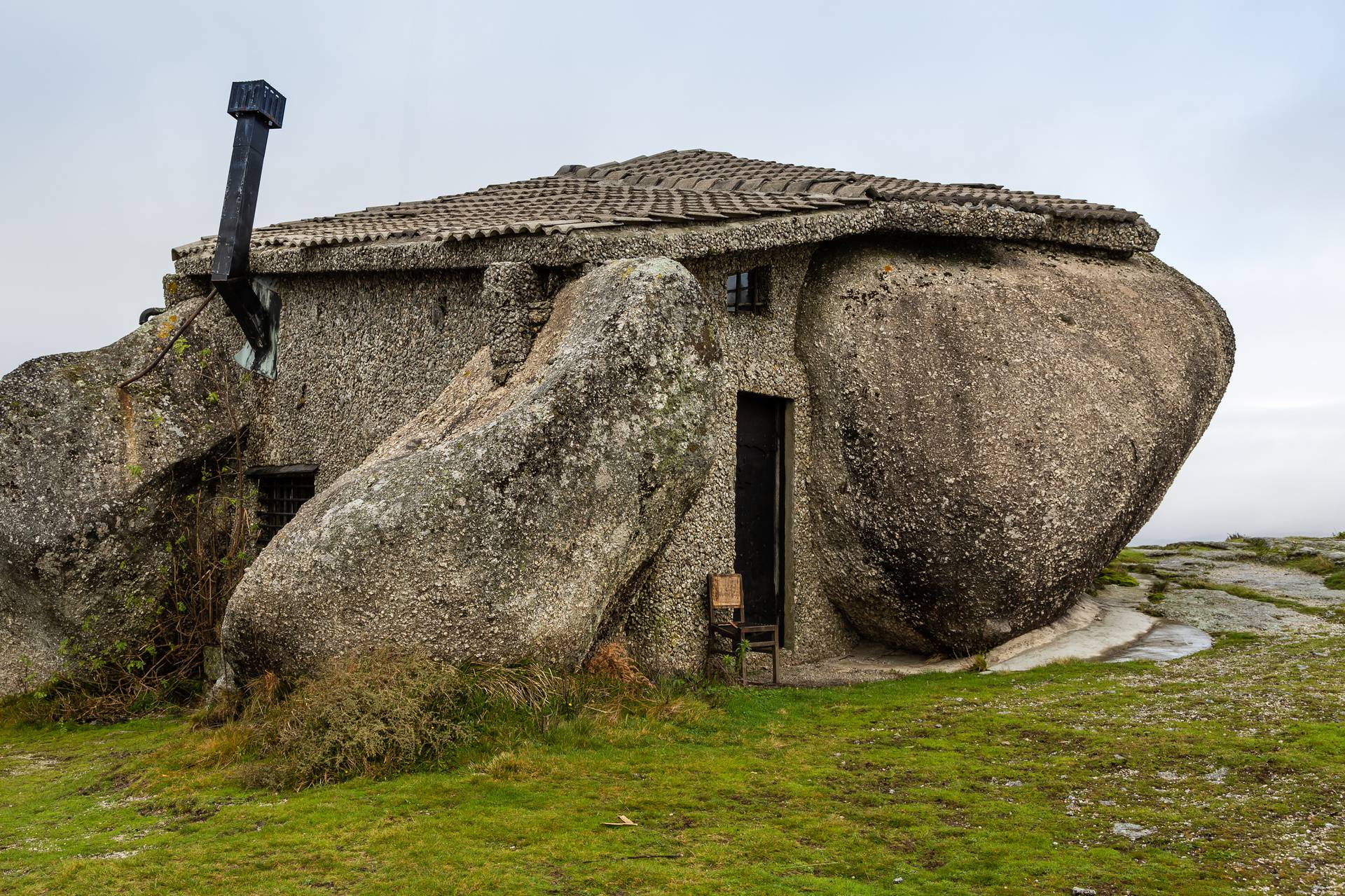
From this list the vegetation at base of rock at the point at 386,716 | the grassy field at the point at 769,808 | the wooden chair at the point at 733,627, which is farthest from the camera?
the wooden chair at the point at 733,627

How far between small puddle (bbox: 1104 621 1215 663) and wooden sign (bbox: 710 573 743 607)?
382 cm

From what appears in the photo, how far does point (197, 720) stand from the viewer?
9.03 metres

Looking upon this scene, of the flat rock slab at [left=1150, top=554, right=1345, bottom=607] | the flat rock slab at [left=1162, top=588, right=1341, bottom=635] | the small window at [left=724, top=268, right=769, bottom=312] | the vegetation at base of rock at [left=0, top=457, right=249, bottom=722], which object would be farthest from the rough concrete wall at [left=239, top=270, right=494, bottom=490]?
the flat rock slab at [left=1150, top=554, right=1345, bottom=607]

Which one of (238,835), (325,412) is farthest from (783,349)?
(238,835)

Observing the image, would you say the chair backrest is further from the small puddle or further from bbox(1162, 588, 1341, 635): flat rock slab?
bbox(1162, 588, 1341, 635): flat rock slab

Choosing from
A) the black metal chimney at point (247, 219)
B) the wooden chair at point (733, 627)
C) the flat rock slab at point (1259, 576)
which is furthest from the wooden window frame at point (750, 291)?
the flat rock slab at point (1259, 576)

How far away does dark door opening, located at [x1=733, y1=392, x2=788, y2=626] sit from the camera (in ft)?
38.9

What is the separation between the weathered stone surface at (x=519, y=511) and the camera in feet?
26.7

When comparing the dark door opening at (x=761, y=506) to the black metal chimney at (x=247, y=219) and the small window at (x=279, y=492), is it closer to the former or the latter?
the small window at (x=279, y=492)

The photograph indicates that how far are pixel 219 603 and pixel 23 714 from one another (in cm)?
199

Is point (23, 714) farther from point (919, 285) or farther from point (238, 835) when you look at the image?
point (919, 285)

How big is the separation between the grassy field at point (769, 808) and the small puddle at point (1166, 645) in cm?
192

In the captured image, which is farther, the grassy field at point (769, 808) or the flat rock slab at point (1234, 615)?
the flat rock slab at point (1234, 615)

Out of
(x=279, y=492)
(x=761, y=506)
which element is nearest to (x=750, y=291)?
(x=761, y=506)
